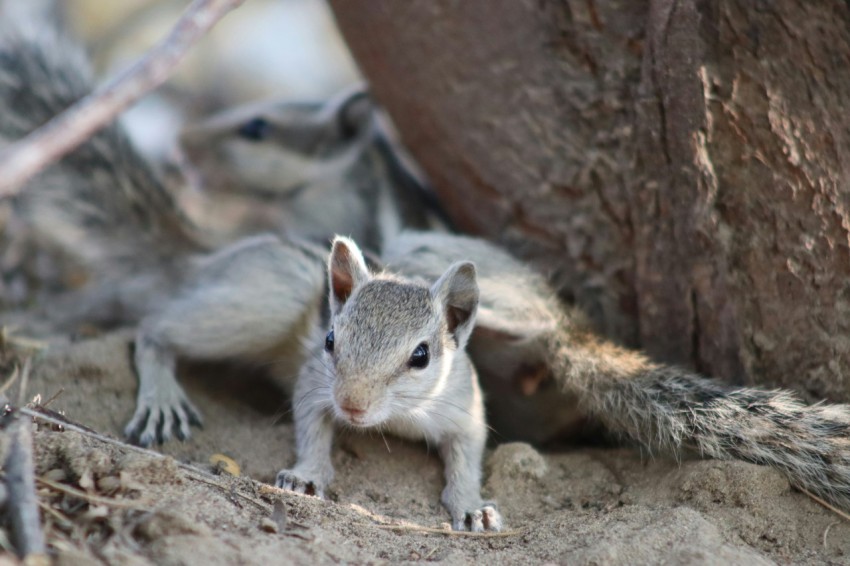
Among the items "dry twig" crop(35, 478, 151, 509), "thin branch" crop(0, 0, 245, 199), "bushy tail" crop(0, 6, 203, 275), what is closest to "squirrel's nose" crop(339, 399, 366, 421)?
"dry twig" crop(35, 478, 151, 509)

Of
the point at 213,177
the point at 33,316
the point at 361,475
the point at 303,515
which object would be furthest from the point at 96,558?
the point at 213,177

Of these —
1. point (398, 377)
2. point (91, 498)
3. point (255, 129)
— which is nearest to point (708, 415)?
point (398, 377)

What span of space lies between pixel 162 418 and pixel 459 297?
1257 mm

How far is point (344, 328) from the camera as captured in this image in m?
2.85

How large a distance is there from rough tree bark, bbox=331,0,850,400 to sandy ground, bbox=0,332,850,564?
57cm

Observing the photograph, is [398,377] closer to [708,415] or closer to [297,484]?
[297,484]

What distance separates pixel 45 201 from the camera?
407 centimetres

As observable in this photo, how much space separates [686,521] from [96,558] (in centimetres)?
164

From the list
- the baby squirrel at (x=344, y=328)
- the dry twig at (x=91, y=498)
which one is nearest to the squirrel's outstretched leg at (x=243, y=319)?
the baby squirrel at (x=344, y=328)

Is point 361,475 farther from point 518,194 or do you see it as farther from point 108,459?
point 518,194

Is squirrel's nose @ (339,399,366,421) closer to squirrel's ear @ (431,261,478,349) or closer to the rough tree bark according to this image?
squirrel's ear @ (431,261,478,349)

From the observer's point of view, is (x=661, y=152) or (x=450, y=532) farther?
(x=661, y=152)

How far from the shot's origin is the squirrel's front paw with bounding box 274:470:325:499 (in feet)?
9.25

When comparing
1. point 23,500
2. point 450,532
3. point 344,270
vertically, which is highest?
point 344,270
